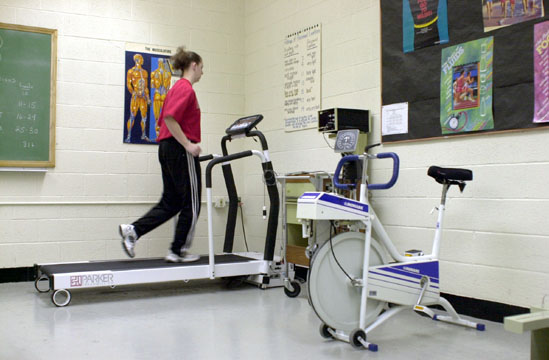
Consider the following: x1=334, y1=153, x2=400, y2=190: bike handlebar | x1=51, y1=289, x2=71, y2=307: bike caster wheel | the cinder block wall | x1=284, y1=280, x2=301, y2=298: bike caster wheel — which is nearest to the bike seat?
x1=334, y1=153, x2=400, y2=190: bike handlebar

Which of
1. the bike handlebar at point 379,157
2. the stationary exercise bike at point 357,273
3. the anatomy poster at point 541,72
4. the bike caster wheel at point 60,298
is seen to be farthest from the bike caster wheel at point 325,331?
the bike caster wheel at point 60,298

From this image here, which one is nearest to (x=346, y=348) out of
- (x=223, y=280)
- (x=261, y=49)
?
(x=223, y=280)

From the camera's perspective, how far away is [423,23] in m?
3.75

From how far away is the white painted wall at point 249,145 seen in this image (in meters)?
3.24

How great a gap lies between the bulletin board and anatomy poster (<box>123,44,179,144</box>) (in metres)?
2.32

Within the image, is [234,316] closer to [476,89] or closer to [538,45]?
[476,89]

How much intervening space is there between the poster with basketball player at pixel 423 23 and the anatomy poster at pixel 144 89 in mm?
2500

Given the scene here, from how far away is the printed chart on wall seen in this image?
4797 millimetres

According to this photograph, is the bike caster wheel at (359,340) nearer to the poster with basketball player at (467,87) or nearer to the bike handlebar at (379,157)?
the bike handlebar at (379,157)

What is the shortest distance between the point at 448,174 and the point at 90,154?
336 cm

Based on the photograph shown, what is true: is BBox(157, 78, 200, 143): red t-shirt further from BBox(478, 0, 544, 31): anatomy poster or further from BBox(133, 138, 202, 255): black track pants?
BBox(478, 0, 544, 31): anatomy poster

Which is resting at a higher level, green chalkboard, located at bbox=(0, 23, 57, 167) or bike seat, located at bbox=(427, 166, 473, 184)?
green chalkboard, located at bbox=(0, 23, 57, 167)

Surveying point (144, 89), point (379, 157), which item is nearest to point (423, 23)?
point (379, 157)

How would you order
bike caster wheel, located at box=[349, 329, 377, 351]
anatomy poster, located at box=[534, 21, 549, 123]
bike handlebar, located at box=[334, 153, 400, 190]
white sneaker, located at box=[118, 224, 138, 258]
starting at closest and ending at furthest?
bike caster wheel, located at box=[349, 329, 377, 351]
bike handlebar, located at box=[334, 153, 400, 190]
anatomy poster, located at box=[534, 21, 549, 123]
white sneaker, located at box=[118, 224, 138, 258]
